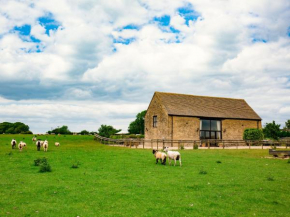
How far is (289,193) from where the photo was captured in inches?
408

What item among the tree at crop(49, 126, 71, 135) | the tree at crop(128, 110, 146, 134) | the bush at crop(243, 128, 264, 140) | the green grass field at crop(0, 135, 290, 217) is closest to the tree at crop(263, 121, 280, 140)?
the bush at crop(243, 128, 264, 140)

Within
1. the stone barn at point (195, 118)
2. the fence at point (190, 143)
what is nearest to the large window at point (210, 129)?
the stone barn at point (195, 118)

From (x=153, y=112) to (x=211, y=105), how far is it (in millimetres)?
10821

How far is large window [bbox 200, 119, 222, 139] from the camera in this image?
44781 millimetres

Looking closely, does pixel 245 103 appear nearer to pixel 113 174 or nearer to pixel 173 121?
pixel 173 121

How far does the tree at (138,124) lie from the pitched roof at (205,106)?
44.4m

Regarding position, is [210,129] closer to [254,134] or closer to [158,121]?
[254,134]

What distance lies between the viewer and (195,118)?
43656 mm

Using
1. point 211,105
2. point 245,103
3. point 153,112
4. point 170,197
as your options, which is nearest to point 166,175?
point 170,197

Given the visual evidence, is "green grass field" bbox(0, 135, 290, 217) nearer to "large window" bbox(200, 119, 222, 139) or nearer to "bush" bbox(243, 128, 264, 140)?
"large window" bbox(200, 119, 222, 139)

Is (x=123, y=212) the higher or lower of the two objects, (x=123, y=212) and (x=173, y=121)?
the lower

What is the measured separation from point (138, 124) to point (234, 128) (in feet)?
Answer: 164

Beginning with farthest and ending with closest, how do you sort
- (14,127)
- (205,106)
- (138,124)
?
(14,127) → (138,124) → (205,106)

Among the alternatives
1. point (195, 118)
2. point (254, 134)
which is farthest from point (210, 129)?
point (254, 134)
